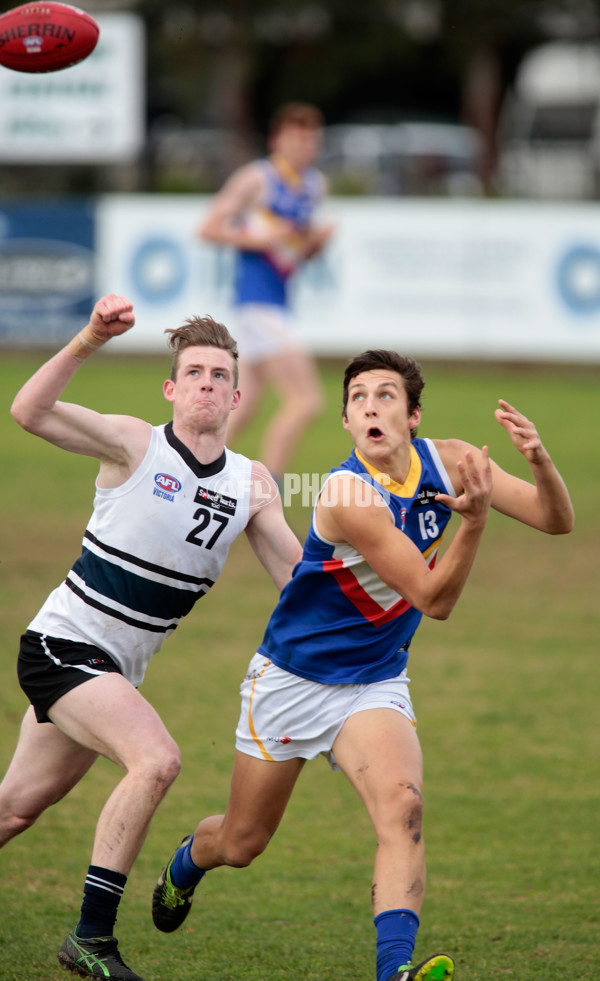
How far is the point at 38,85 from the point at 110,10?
9.59 m

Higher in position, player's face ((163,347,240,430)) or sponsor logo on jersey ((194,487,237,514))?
player's face ((163,347,240,430))

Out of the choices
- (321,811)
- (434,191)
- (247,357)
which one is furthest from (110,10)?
(321,811)

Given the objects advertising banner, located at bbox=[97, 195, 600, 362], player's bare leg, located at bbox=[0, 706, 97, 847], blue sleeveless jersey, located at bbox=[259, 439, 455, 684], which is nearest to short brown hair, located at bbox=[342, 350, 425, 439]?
blue sleeveless jersey, located at bbox=[259, 439, 455, 684]

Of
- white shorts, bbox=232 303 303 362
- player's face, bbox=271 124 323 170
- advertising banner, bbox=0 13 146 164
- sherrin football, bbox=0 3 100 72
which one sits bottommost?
white shorts, bbox=232 303 303 362

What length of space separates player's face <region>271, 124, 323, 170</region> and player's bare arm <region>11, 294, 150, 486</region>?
251 inches

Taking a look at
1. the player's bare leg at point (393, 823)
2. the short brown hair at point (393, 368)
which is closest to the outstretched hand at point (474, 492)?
the short brown hair at point (393, 368)

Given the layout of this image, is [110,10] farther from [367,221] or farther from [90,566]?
[90,566]

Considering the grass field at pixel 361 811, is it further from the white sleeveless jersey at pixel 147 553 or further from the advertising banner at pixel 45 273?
the advertising banner at pixel 45 273

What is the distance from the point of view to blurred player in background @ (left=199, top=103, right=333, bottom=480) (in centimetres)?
964

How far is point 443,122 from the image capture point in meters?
35.8

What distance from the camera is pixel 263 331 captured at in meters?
9.99

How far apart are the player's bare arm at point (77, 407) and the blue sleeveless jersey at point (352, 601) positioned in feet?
2.18

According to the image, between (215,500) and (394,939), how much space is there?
138 cm

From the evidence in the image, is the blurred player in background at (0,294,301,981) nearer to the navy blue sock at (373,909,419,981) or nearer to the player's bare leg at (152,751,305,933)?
the player's bare leg at (152,751,305,933)
